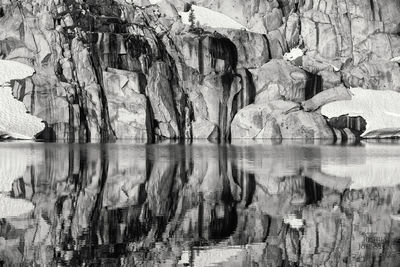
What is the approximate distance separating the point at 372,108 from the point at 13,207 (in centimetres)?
7308

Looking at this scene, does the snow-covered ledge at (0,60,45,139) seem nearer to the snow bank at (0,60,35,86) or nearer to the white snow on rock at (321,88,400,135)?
the snow bank at (0,60,35,86)

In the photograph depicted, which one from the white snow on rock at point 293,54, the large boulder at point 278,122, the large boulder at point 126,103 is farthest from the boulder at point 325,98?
the large boulder at point 126,103

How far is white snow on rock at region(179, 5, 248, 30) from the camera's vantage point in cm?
9457

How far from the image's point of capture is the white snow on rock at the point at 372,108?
79.3 m

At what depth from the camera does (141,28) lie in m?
77.2

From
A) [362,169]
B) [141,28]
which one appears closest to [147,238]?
[362,169]

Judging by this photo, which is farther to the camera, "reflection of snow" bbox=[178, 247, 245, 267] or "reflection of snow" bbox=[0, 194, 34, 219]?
"reflection of snow" bbox=[0, 194, 34, 219]

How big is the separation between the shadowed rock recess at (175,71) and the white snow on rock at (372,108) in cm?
155

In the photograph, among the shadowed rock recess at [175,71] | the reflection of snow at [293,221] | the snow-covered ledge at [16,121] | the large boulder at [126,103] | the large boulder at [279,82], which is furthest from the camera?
the large boulder at [279,82]

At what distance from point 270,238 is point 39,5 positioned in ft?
227

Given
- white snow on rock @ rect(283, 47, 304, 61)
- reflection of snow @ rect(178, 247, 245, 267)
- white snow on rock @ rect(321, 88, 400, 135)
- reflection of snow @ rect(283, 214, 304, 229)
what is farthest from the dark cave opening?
reflection of snow @ rect(178, 247, 245, 267)

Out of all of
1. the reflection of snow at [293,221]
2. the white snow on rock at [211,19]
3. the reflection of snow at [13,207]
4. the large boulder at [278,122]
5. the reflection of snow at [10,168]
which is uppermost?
the white snow on rock at [211,19]

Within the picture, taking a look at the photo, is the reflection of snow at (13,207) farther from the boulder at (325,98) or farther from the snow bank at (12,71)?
the boulder at (325,98)

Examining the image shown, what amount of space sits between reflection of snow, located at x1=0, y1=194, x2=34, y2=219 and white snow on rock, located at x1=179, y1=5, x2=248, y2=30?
7772cm
